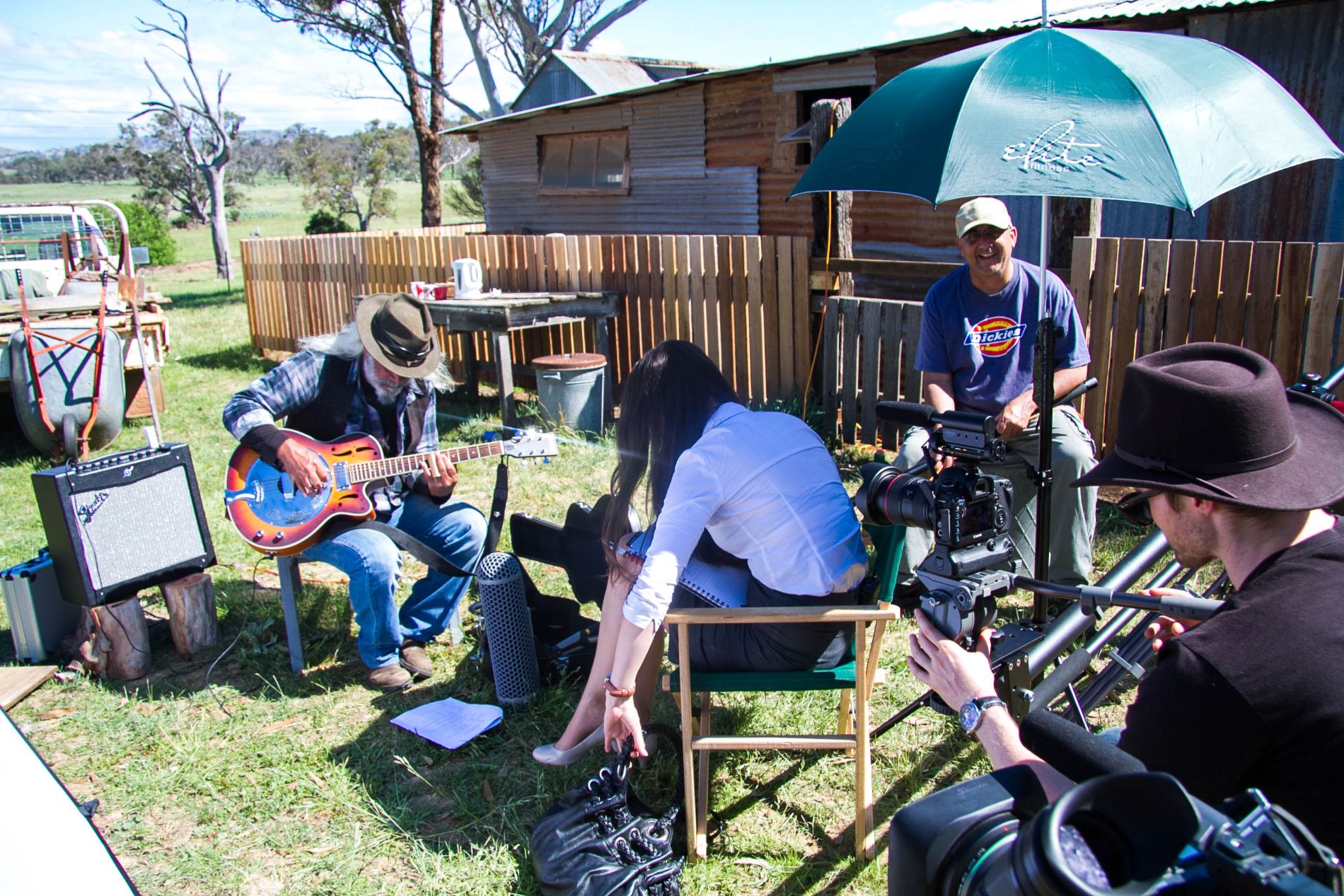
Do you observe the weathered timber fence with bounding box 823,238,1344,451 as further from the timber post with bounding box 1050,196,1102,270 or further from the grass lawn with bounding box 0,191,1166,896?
the grass lawn with bounding box 0,191,1166,896

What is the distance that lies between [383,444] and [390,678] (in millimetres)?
1053

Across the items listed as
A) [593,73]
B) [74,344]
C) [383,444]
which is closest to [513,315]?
[74,344]

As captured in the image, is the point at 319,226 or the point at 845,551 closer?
the point at 845,551

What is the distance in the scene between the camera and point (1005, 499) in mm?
2102

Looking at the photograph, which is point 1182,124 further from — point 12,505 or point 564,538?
point 12,505

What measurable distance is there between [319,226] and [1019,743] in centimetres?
3026

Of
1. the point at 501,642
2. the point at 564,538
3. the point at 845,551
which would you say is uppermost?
the point at 845,551

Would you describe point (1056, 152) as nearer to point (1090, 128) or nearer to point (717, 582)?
point (1090, 128)

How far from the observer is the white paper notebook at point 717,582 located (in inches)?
111

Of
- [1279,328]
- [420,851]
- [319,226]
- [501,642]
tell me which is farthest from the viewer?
[319,226]

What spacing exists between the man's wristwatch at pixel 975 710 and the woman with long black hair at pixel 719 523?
955 millimetres

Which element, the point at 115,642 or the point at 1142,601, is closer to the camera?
the point at 1142,601

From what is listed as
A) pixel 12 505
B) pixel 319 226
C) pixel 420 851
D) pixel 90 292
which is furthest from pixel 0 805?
pixel 319 226

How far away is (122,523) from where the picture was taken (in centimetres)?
402
